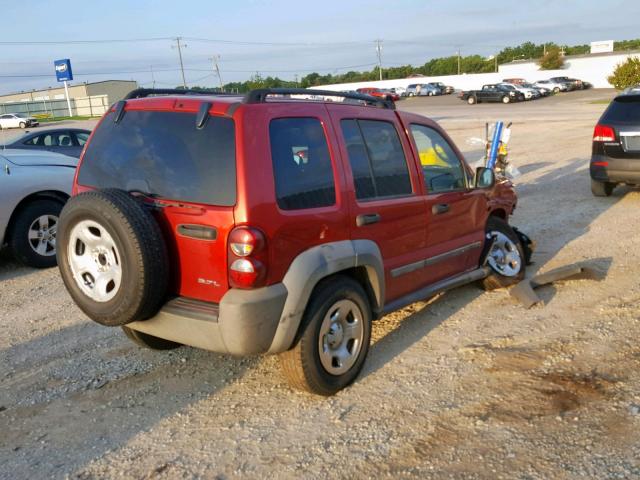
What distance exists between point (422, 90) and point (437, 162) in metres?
70.0

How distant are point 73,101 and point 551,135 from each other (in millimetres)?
71253

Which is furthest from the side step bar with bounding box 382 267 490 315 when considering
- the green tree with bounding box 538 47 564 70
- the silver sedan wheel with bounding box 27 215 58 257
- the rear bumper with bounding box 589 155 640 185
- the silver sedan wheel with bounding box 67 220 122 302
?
the green tree with bounding box 538 47 564 70

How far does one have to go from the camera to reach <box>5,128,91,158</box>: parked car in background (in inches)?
529

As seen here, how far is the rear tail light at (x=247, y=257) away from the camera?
11.0ft

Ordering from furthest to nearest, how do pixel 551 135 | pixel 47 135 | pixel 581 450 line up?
pixel 551 135
pixel 47 135
pixel 581 450

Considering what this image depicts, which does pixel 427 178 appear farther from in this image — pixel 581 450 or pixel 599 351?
pixel 581 450

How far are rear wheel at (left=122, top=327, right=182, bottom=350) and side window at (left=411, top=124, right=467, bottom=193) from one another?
7.48 feet

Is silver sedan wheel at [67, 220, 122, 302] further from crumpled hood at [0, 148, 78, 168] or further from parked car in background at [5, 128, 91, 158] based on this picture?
parked car in background at [5, 128, 91, 158]

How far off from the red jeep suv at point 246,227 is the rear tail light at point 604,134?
6531 millimetres

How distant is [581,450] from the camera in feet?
10.9

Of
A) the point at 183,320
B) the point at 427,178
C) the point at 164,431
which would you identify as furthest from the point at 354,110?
the point at 164,431

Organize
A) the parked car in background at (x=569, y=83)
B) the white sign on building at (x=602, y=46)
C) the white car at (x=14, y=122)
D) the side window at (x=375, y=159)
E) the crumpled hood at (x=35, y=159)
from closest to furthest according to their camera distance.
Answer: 1. the side window at (x=375, y=159)
2. the crumpled hood at (x=35, y=159)
3. the white car at (x=14, y=122)
4. the parked car in background at (x=569, y=83)
5. the white sign on building at (x=602, y=46)

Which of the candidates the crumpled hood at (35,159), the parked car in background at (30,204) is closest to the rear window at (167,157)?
the parked car in background at (30,204)

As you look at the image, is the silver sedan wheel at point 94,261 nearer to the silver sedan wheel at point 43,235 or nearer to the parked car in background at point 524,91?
the silver sedan wheel at point 43,235
